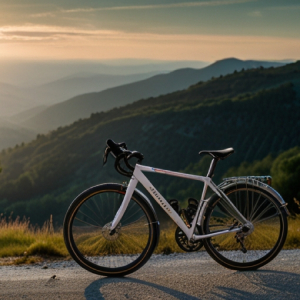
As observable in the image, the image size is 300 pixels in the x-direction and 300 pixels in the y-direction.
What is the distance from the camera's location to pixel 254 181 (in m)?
4.19

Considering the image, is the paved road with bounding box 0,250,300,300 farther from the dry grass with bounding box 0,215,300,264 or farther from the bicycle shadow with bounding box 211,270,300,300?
the dry grass with bounding box 0,215,300,264

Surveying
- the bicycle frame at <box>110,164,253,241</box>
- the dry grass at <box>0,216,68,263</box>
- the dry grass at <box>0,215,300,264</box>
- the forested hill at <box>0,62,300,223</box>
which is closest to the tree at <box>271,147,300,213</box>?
the dry grass at <box>0,215,300,264</box>

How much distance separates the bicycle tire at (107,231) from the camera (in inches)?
162

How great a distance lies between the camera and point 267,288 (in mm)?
3660

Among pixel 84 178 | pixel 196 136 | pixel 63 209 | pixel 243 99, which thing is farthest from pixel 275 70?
pixel 63 209

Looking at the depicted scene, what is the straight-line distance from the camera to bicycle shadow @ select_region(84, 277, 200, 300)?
3.49 meters

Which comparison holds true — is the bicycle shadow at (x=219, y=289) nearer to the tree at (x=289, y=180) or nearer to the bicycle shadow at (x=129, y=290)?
the bicycle shadow at (x=129, y=290)

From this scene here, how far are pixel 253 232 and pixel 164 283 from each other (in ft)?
3.37

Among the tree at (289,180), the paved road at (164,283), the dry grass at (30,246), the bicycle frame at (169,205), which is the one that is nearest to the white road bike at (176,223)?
the bicycle frame at (169,205)

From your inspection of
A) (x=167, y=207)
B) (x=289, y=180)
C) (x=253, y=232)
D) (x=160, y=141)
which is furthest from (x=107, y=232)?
(x=160, y=141)

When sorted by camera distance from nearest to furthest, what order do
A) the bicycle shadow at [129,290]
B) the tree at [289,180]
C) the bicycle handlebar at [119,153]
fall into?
the bicycle shadow at [129,290] → the bicycle handlebar at [119,153] → the tree at [289,180]

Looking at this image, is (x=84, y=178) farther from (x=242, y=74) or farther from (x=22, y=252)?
(x=22, y=252)

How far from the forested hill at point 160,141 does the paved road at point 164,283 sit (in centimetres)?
7446

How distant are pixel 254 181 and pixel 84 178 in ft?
303
